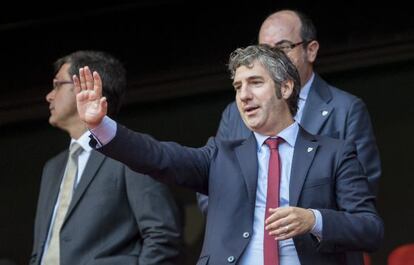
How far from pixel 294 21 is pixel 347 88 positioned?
109cm

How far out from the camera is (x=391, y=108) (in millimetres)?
5918

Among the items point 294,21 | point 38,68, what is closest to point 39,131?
point 38,68

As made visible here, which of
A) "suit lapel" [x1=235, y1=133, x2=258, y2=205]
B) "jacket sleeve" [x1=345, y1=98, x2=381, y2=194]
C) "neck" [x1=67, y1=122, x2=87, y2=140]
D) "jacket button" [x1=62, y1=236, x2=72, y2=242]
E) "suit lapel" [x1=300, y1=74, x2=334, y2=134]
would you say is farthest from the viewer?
"neck" [x1=67, y1=122, x2=87, y2=140]

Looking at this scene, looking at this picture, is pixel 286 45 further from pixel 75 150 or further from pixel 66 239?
pixel 66 239

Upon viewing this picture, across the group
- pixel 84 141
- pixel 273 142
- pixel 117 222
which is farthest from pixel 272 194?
pixel 84 141

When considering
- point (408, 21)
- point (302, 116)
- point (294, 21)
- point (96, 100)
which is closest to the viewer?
point (96, 100)

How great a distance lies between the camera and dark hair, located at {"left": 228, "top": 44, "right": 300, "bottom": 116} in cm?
394

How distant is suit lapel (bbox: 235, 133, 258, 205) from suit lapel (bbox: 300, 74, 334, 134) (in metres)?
0.68

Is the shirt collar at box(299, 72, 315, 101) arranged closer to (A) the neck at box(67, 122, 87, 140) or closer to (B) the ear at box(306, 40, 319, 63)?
(B) the ear at box(306, 40, 319, 63)

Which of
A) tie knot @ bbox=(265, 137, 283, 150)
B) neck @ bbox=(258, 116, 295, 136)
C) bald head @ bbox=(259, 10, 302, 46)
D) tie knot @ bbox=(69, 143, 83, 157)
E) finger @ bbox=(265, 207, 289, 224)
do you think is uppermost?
bald head @ bbox=(259, 10, 302, 46)

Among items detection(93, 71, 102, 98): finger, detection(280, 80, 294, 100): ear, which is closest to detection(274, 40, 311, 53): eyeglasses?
detection(280, 80, 294, 100): ear

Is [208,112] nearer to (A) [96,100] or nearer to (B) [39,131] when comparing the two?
(B) [39,131]

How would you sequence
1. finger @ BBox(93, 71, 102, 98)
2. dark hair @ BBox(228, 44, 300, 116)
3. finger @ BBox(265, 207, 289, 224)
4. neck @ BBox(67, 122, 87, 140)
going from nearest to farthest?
finger @ BBox(265, 207, 289, 224) < finger @ BBox(93, 71, 102, 98) < dark hair @ BBox(228, 44, 300, 116) < neck @ BBox(67, 122, 87, 140)

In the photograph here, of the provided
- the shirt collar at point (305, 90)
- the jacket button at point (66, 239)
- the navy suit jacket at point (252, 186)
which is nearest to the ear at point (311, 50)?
the shirt collar at point (305, 90)
